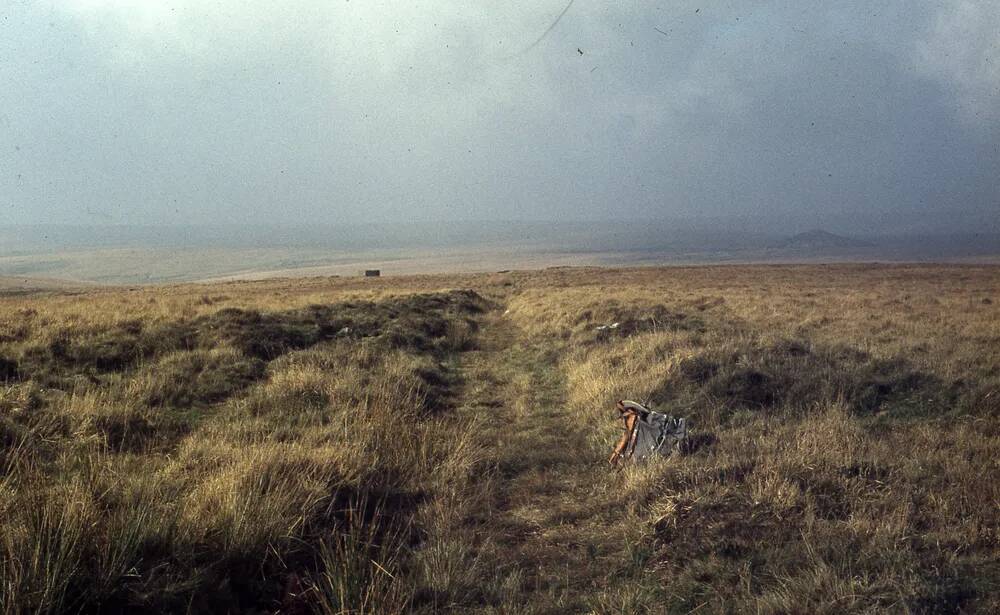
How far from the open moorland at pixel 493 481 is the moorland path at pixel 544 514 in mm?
29

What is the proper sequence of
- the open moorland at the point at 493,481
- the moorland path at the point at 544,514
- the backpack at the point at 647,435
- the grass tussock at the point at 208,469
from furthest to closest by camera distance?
the backpack at the point at 647,435, the moorland path at the point at 544,514, the open moorland at the point at 493,481, the grass tussock at the point at 208,469

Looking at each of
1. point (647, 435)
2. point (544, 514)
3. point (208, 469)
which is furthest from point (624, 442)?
point (208, 469)

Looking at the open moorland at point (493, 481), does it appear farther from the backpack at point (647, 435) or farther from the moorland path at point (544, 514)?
the backpack at point (647, 435)

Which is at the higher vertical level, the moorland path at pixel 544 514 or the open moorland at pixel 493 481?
the open moorland at pixel 493 481

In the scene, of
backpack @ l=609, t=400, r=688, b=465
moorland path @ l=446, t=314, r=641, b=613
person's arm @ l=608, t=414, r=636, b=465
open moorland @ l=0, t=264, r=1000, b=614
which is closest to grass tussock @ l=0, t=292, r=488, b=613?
open moorland @ l=0, t=264, r=1000, b=614

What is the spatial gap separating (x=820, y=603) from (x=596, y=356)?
8.59m

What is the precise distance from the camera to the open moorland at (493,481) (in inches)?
142

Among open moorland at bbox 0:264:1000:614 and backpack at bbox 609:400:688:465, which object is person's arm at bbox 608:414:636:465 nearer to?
backpack at bbox 609:400:688:465

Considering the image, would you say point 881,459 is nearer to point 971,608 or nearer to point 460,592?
point 971,608

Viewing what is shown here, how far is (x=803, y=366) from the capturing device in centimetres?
944

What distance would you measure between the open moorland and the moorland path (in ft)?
0.09

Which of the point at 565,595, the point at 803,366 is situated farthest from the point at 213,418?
the point at 803,366

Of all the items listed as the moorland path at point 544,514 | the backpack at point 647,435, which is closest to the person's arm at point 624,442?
the backpack at point 647,435

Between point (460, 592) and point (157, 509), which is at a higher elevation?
point (157, 509)
